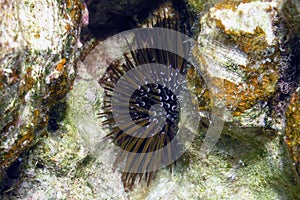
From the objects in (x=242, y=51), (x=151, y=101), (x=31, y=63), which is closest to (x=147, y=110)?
(x=151, y=101)

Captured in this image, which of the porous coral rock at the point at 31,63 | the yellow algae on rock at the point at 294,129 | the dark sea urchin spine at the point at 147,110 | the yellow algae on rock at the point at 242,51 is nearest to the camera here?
the porous coral rock at the point at 31,63

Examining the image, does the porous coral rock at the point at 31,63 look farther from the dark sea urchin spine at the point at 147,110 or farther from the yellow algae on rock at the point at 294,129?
the yellow algae on rock at the point at 294,129

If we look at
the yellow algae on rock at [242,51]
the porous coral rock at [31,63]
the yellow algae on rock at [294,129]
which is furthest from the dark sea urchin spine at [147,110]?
the yellow algae on rock at [294,129]

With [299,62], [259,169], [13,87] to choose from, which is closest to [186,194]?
[259,169]

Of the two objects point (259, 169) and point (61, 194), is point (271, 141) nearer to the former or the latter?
point (259, 169)

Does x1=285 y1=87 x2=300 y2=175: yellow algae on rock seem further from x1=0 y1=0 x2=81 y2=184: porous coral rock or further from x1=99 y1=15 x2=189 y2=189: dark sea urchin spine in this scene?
x1=0 y1=0 x2=81 y2=184: porous coral rock

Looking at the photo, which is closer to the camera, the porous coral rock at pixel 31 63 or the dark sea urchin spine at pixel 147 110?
the porous coral rock at pixel 31 63

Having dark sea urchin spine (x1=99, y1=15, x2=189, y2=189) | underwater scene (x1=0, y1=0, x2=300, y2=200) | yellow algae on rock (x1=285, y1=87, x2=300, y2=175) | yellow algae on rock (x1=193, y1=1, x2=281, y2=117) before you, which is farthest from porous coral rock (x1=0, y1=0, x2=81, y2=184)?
yellow algae on rock (x1=285, y1=87, x2=300, y2=175)

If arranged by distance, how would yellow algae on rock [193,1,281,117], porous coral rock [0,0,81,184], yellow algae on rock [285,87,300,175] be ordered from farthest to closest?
1. yellow algae on rock [193,1,281,117]
2. yellow algae on rock [285,87,300,175]
3. porous coral rock [0,0,81,184]

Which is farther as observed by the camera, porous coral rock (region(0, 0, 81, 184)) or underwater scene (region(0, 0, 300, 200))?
underwater scene (region(0, 0, 300, 200))

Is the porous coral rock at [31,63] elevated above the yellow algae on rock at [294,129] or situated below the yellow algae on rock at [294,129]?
above
